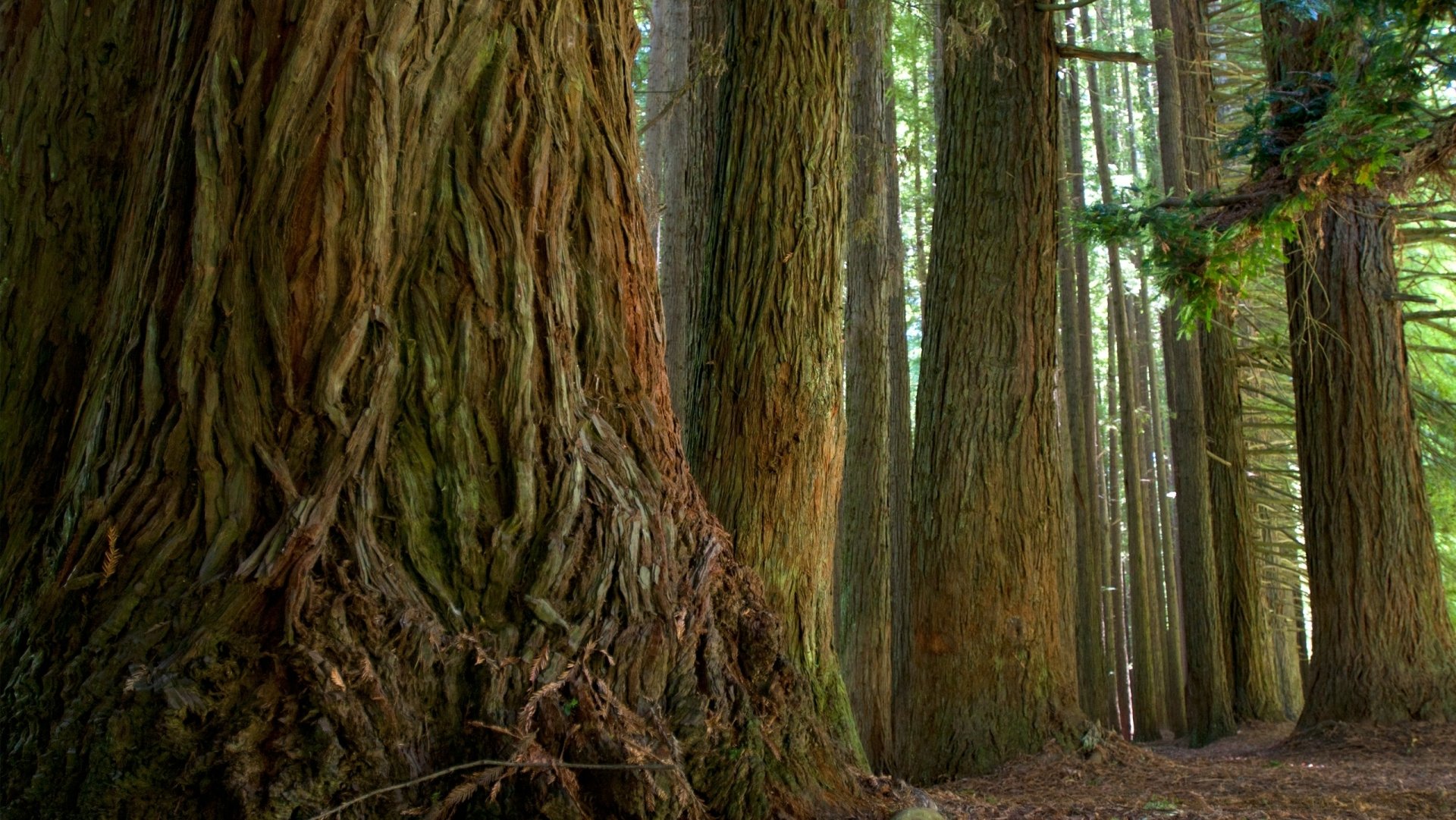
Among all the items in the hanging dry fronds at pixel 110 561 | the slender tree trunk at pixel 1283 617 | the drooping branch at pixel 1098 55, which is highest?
the drooping branch at pixel 1098 55

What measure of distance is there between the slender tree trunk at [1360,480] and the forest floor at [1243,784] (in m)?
0.46

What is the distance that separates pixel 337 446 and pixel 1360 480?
28.0 ft

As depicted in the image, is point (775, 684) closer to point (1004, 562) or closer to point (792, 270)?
point (792, 270)

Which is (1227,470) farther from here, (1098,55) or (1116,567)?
(1116,567)

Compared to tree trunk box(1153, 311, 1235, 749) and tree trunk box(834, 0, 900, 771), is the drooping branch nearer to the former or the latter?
tree trunk box(834, 0, 900, 771)

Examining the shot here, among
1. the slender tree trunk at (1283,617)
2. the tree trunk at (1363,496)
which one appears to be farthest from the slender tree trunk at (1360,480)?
the slender tree trunk at (1283,617)

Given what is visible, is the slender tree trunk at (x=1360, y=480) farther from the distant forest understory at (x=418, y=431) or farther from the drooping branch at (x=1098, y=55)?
the distant forest understory at (x=418, y=431)

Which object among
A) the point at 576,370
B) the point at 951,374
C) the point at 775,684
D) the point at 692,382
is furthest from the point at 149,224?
the point at 951,374

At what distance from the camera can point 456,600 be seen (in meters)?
2.55

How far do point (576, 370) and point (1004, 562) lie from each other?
484 centimetres

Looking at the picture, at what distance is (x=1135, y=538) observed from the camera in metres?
17.5

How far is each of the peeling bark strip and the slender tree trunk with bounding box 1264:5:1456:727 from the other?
23.3ft

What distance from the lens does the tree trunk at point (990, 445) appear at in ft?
22.6

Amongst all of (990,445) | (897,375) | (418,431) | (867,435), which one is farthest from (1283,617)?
(418,431)
